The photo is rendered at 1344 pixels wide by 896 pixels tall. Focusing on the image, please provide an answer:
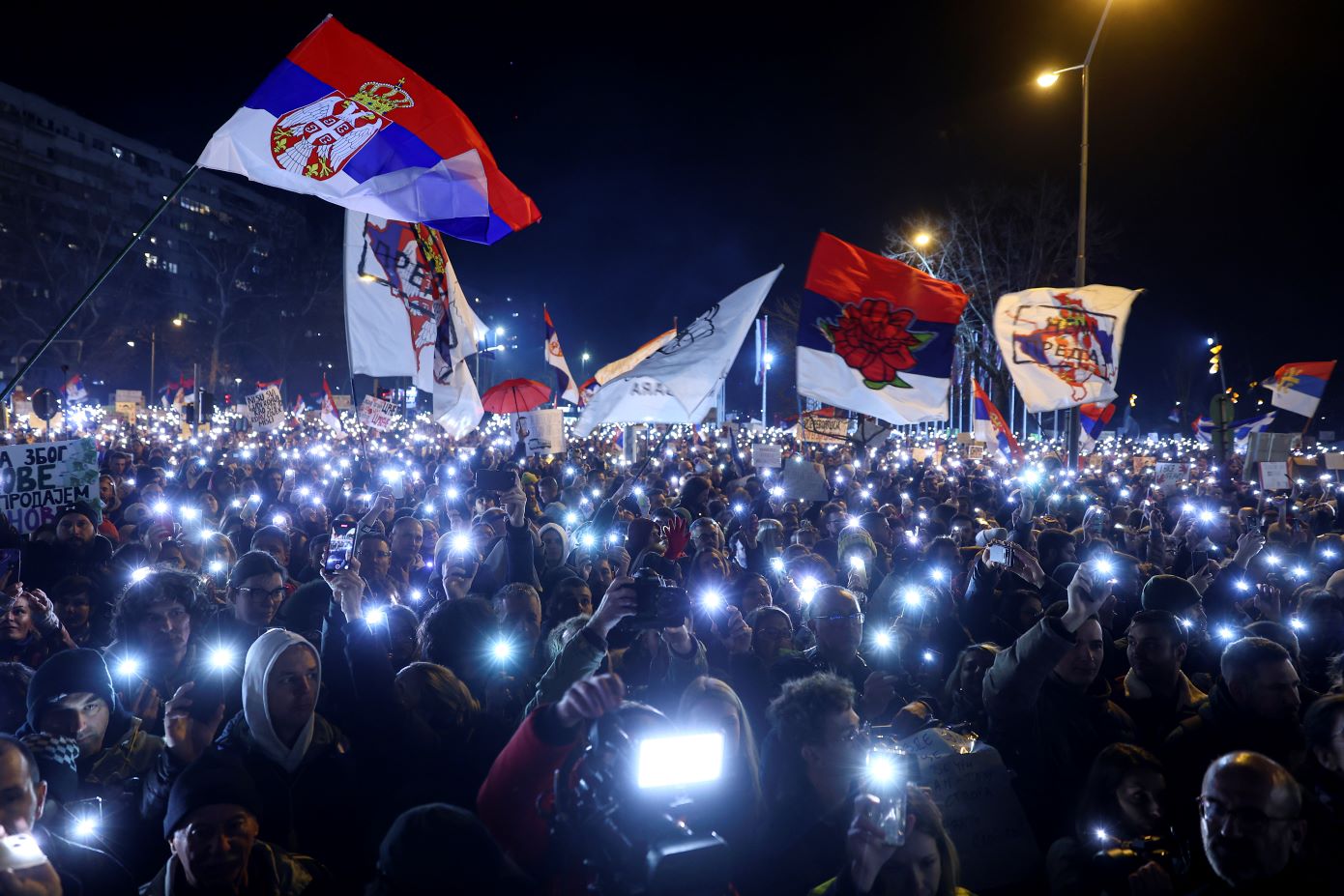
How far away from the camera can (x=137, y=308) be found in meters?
49.8

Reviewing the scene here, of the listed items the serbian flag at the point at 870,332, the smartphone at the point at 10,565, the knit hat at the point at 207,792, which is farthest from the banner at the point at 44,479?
the serbian flag at the point at 870,332

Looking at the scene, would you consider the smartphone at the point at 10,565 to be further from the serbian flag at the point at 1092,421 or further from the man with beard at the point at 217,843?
the serbian flag at the point at 1092,421

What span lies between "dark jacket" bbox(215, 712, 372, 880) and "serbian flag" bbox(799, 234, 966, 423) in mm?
6028

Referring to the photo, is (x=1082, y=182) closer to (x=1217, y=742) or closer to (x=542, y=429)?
(x=542, y=429)

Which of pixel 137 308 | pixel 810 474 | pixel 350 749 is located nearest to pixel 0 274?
pixel 137 308

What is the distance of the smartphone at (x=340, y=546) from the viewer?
5.98 meters

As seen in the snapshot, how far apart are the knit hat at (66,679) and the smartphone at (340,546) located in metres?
2.40

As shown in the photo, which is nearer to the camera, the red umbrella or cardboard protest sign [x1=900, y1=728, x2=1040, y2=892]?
cardboard protest sign [x1=900, y1=728, x2=1040, y2=892]

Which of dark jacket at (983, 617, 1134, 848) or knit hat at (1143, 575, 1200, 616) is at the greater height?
knit hat at (1143, 575, 1200, 616)

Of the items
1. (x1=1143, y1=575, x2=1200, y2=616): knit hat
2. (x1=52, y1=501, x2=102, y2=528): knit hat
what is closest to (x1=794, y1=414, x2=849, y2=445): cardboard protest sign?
(x1=1143, y1=575, x2=1200, y2=616): knit hat

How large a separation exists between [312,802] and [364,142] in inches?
155

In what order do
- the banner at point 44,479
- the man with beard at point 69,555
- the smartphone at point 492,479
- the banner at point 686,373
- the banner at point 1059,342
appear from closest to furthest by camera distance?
the man with beard at point 69,555
the banner at point 44,479
the banner at point 686,373
the banner at point 1059,342
the smartphone at point 492,479

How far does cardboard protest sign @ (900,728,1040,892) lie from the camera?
125 inches

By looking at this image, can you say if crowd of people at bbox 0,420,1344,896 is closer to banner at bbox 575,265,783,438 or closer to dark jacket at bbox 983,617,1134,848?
dark jacket at bbox 983,617,1134,848
